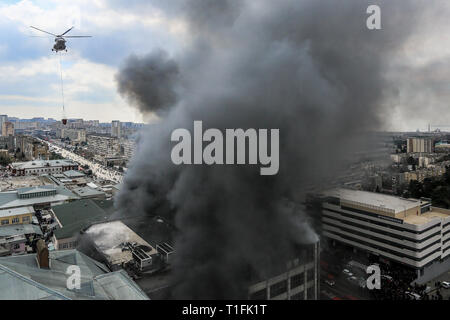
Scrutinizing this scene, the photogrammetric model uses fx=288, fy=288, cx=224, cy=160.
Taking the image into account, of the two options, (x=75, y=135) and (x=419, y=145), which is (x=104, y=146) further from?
(x=419, y=145)

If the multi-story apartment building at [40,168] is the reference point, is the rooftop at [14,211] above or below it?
below

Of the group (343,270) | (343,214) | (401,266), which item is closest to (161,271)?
(343,270)

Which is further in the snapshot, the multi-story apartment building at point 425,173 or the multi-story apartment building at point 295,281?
the multi-story apartment building at point 425,173

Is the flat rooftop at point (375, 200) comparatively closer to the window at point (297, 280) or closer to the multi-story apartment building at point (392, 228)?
the multi-story apartment building at point (392, 228)

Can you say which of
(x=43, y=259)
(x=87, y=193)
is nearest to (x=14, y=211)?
(x=87, y=193)

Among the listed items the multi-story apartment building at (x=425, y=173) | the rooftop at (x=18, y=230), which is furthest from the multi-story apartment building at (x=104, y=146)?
the multi-story apartment building at (x=425, y=173)

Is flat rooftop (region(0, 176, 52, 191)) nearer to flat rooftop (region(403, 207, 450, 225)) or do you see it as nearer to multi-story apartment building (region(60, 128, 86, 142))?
flat rooftop (region(403, 207, 450, 225))
